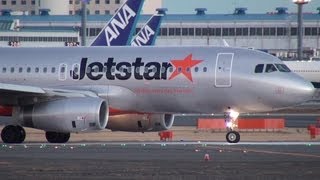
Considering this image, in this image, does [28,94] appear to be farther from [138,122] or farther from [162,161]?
[162,161]

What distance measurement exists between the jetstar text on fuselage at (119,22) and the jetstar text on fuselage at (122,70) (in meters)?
24.6

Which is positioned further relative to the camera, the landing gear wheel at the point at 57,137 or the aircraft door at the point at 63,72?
the aircraft door at the point at 63,72

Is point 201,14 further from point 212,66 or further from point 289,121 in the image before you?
point 212,66

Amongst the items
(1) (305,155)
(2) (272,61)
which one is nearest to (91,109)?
(2) (272,61)

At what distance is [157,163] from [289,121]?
37.0 m

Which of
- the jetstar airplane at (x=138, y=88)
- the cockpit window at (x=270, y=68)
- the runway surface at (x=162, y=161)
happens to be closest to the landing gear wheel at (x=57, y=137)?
the jetstar airplane at (x=138, y=88)

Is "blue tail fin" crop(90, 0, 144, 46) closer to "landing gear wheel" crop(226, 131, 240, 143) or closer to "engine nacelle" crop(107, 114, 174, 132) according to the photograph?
"engine nacelle" crop(107, 114, 174, 132)

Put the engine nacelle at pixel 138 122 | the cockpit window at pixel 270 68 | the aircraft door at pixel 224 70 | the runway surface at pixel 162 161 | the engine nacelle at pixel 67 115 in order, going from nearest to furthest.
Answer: the runway surface at pixel 162 161
the engine nacelle at pixel 67 115
the aircraft door at pixel 224 70
the cockpit window at pixel 270 68
the engine nacelle at pixel 138 122

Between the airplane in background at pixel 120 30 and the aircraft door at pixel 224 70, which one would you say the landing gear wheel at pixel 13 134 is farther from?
the airplane in background at pixel 120 30

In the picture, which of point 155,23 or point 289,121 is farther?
point 155,23

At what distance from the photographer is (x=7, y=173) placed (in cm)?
2922

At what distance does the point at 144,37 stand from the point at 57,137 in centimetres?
3540

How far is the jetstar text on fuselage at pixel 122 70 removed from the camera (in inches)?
1799

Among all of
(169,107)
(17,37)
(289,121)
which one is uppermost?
(169,107)
